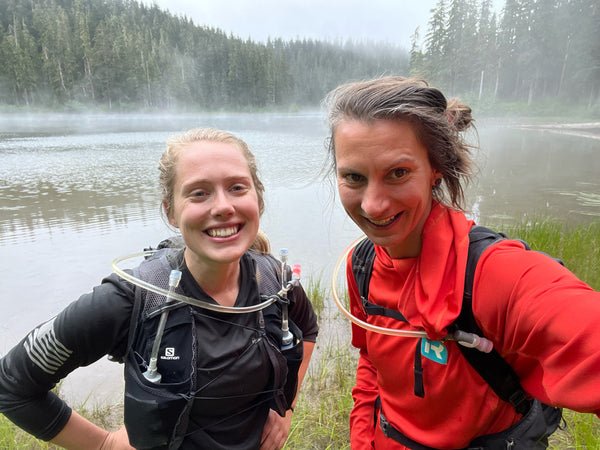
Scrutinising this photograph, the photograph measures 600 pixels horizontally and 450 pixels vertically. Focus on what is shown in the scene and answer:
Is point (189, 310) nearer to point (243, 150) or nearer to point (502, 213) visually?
point (243, 150)

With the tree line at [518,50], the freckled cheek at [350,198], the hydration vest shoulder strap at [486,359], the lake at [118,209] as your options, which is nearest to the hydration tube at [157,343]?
the freckled cheek at [350,198]

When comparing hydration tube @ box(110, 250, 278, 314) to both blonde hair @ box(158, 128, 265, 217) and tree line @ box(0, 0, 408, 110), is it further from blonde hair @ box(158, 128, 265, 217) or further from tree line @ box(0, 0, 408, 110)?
tree line @ box(0, 0, 408, 110)

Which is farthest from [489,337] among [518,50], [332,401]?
[518,50]

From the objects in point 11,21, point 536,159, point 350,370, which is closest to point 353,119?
point 350,370

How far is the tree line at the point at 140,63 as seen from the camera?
137 feet

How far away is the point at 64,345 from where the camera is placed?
1220 millimetres

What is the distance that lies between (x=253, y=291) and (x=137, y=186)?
1085 centimetres

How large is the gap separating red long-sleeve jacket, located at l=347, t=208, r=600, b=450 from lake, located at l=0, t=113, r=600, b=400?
0.67 meters

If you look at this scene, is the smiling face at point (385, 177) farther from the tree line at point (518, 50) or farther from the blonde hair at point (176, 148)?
the tree line at point (518, 50)

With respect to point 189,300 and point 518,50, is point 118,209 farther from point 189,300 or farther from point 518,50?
point 518,50

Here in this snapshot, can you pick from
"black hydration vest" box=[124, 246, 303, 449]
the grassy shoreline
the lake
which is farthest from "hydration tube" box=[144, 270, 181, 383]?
the grassy shoreline

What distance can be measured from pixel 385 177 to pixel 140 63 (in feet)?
178

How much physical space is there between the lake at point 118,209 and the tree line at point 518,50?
17.1 m

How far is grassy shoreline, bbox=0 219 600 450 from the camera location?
7.71 feet
